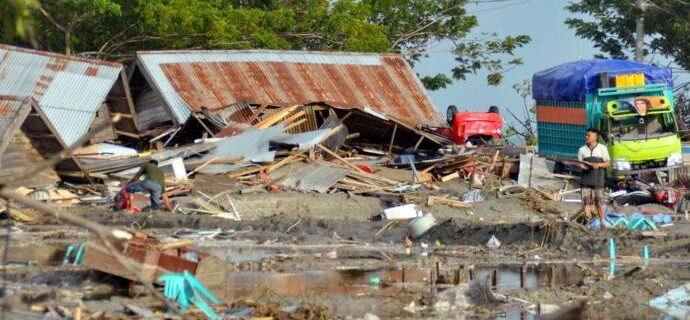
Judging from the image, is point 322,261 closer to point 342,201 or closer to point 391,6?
point 342,201

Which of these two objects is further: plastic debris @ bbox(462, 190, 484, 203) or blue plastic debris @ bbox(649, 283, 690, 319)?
plastic debris @ bbox(462, 190, 484, 203)

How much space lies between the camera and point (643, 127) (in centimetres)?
2678

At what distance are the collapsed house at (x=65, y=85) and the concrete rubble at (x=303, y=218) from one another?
113 millimetres

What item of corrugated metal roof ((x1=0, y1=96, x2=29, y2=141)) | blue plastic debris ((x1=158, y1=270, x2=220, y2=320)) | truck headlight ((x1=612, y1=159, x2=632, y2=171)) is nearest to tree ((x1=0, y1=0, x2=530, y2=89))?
corrugated metal roof ((x1=0, y1=96, x2=29, y2=141))

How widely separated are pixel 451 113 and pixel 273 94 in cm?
492

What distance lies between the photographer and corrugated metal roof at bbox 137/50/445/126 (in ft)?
96.9

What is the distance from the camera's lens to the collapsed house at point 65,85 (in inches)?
1075

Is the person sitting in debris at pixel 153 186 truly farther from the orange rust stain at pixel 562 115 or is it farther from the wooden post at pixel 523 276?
the orange rust stain at pixel 562 115

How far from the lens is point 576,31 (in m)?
42.6

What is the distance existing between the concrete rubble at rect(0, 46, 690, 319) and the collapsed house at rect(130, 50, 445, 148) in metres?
0.06

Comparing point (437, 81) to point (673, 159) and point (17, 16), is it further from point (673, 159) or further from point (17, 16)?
point (17, 16)

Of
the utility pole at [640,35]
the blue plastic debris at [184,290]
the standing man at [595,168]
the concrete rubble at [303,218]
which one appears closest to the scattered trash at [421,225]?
the concrete rubble at [303,218]

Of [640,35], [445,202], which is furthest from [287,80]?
[640,35]

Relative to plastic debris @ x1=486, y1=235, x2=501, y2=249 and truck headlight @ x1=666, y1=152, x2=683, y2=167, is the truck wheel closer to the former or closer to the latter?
truck headlight @ x1=666, y1=152, x2=683, y2=167
